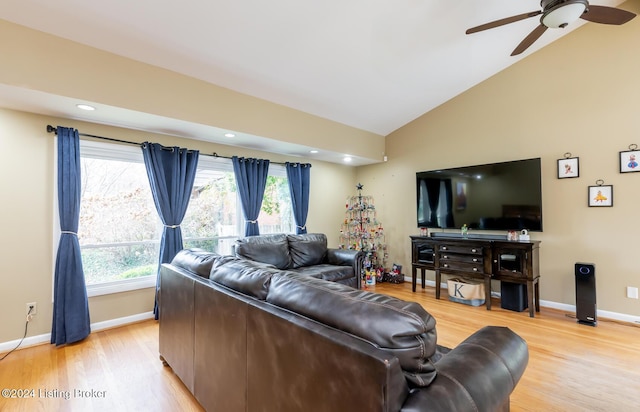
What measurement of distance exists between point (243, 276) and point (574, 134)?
14.5 feet

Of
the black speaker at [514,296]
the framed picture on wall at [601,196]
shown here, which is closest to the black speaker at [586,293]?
the black speaker at [514,296]

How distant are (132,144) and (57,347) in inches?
87.7

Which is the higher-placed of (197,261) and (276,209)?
(276,209)

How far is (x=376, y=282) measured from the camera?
17.6 feet

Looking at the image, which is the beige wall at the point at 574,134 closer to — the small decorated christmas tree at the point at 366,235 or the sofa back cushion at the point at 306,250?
the small decorated christmas tree at the point at 366,235

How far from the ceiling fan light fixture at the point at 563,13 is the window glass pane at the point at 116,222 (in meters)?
4.34

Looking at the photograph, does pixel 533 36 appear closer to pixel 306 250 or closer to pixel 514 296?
pixel 514 296

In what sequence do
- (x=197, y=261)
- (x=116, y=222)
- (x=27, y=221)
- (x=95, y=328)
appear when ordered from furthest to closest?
(x=116, y=222) → (x=95, y=328) → (x=27, y=221) → (x=197, y=261)

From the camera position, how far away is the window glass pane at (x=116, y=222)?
3266 millimetres

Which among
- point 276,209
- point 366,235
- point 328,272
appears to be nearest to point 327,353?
point 328,272

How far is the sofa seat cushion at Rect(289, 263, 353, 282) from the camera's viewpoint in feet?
12.5

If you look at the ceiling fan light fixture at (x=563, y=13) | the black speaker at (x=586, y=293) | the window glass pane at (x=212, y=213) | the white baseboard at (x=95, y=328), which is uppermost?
the ceiling fan light fixture at (x=563, y=13)

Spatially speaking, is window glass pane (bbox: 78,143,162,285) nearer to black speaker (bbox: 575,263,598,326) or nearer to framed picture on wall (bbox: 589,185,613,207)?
black speaker (bbox: 575,263,598,326)

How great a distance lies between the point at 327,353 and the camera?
100 cm
